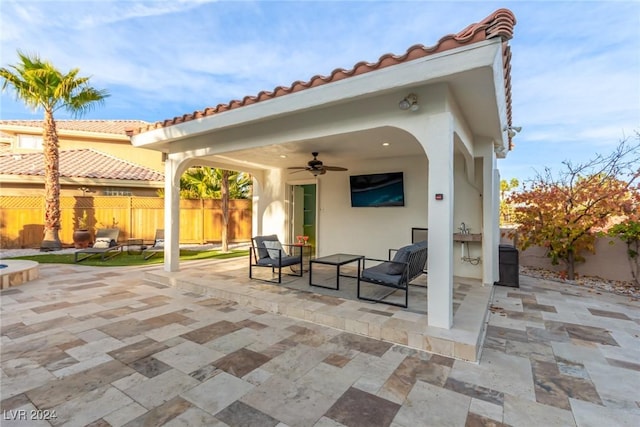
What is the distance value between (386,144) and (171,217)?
5.04m

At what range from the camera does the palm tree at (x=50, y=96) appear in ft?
30.3

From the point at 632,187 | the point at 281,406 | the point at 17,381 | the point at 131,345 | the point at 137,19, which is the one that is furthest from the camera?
the point at 137,19

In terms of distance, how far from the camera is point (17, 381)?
8.86 feet

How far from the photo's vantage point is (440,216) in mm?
3586

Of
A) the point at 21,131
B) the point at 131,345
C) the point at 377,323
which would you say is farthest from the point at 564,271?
the point at 21,131

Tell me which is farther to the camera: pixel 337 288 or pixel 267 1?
pixel 267 1

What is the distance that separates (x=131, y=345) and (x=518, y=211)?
8694 millimetres

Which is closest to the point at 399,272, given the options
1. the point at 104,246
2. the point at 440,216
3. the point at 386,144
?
the point at 440,216

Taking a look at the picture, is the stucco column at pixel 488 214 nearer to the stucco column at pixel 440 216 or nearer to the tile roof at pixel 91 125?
the stucco column at pixel 440 216

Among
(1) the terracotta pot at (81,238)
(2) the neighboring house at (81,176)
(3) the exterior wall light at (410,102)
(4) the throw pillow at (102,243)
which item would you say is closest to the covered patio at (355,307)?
(3) the exterior wall light at (410,102)

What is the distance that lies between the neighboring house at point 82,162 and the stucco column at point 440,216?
10497mm

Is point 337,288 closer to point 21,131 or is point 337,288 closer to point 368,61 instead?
point 368,61

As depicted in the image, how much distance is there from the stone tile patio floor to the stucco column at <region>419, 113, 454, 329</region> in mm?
620

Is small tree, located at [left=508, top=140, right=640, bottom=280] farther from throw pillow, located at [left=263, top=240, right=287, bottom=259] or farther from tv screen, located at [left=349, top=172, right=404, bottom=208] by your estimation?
throw pillow, located at [left=263, top=240, right=287, bottom=259]
